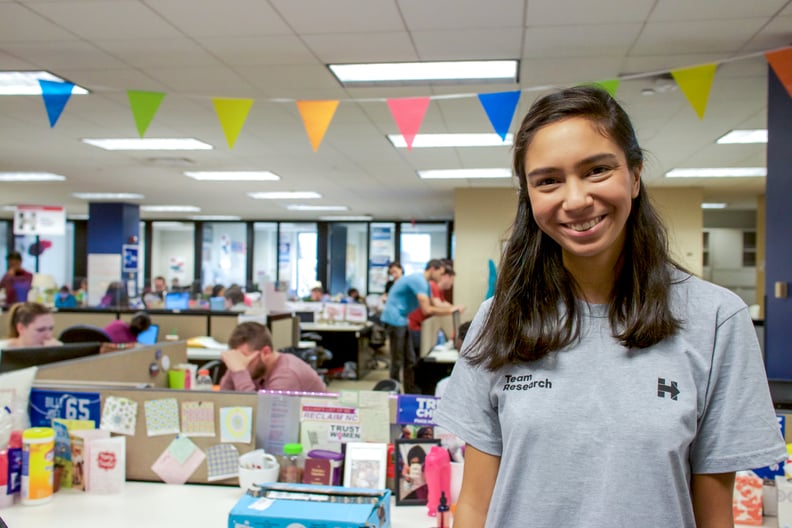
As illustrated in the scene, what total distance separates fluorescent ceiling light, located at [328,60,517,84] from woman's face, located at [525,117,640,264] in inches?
125

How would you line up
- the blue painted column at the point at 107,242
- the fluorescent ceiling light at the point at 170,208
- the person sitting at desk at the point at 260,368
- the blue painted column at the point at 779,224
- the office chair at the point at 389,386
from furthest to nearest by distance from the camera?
1. the fluorescent ceiling light at the point at 170,208
2. the blue painted column at the point at 107,242
3. the blue painted column at the point at 779,224
4. the office chair at the point at 389,386
5. the person sitting at desk at the point at 260,368

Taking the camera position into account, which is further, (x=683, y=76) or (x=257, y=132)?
(x=257, y=132)

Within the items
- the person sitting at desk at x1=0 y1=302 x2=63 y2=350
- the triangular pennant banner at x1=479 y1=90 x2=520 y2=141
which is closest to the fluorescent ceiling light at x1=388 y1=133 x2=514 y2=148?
the triangular pennant banner at x1=479 y1=90 x2=520 y2=141

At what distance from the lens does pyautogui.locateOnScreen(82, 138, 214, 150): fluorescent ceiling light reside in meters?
6.42

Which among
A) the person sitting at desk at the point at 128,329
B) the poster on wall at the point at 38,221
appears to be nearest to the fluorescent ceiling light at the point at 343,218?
the poster on wall at the point at 38,221

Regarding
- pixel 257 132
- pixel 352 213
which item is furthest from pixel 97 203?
pixel 257 132

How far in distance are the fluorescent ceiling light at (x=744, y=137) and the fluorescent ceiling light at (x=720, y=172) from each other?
169 centimetres

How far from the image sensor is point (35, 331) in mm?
3941

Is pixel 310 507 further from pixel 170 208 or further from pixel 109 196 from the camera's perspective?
pixel 170 208

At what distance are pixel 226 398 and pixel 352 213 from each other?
473 inches

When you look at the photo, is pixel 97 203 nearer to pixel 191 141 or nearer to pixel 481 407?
pixel 191 141

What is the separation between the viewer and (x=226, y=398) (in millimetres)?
2191

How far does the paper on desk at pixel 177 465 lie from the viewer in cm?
219

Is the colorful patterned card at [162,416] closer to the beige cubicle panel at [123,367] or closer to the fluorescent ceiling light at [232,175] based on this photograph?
the beige cubicle panel at [123,367]
